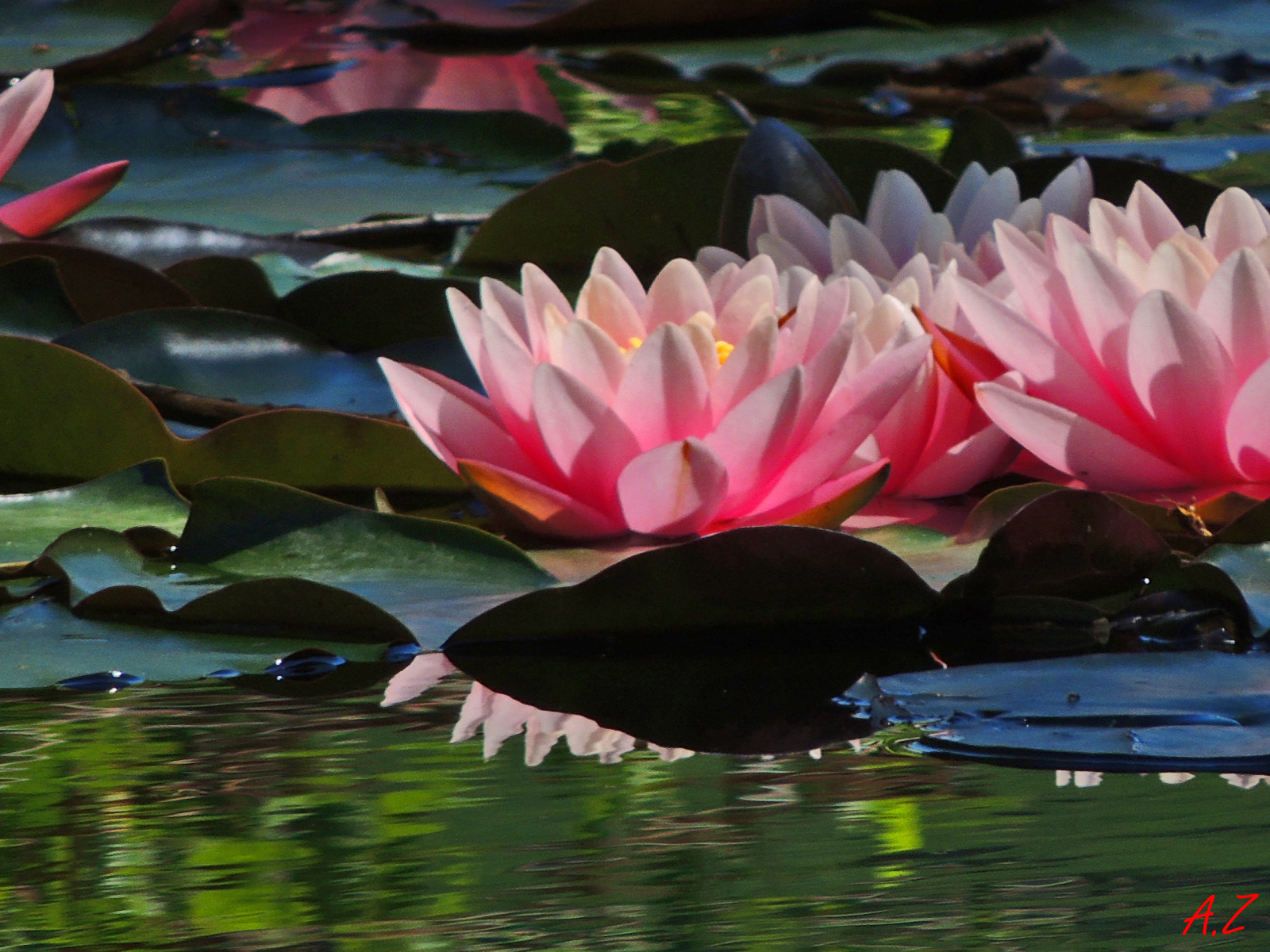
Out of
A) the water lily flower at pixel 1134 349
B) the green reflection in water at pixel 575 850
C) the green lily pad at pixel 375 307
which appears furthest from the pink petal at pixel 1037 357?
the green lily pad at pixel 375 307

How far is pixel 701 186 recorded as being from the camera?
1.53m

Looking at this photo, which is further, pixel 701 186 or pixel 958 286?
pixel 701 186

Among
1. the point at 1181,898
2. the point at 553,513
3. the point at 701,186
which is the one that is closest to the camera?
the point at 1181,898

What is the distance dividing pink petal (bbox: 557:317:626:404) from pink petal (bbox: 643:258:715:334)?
0.10 m

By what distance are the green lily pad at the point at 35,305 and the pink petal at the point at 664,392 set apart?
0.64m

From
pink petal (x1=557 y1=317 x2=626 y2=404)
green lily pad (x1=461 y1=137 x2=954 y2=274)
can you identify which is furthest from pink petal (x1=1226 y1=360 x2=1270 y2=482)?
green lily pad (x1=461 y1=137 x2=954 y2=274)

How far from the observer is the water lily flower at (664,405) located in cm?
83

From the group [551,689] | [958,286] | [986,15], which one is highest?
[986,15]

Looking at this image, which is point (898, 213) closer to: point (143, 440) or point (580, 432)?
point (580, 432)

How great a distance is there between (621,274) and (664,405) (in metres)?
0.17

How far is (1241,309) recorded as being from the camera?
2.78 ft

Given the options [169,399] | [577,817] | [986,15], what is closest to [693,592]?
[577,817]

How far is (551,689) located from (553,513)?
0.19m

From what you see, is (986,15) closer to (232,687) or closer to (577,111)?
(577,111)
